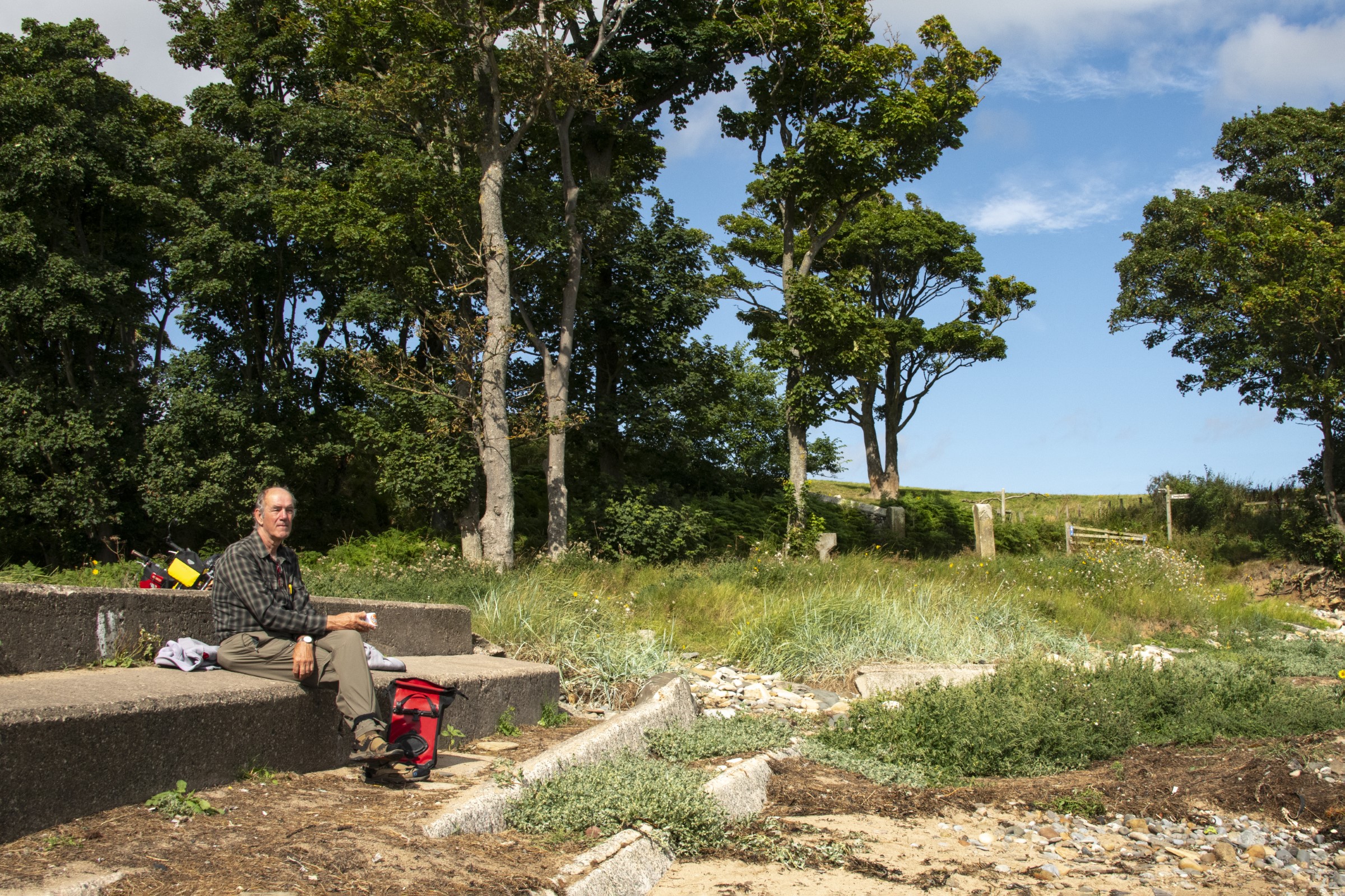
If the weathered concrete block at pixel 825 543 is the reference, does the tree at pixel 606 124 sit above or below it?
above

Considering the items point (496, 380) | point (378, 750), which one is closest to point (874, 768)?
point (378, 750)

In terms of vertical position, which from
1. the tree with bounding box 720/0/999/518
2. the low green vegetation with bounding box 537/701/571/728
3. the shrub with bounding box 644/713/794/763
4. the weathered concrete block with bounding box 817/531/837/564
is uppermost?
the tree with bounding box 720/0/999/518

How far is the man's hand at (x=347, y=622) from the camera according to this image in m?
5.29

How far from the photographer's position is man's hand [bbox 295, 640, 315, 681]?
498cm

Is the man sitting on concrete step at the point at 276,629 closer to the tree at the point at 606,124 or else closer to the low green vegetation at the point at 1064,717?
the low green vegetation at the point at 1064,717

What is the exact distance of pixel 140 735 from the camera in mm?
4102

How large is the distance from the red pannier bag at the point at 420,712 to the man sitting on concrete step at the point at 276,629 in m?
0.15

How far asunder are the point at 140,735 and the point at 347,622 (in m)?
1.33

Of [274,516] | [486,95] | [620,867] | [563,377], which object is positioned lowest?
[620,867]

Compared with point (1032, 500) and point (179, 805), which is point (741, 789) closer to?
point (179, 805)

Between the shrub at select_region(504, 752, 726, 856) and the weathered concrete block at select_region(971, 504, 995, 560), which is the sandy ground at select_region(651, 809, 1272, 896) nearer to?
the shrub at select_region(504, 752, 726, 856)

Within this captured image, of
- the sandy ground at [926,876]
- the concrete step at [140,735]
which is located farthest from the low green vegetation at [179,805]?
the sandy ground at [926,876]

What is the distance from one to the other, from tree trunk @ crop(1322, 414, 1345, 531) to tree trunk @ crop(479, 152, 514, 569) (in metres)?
20.2

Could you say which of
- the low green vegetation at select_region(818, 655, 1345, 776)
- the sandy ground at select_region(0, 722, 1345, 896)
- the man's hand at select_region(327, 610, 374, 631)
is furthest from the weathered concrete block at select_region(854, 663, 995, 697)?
the man's hand at select_region(327, 610, 374, 631)
